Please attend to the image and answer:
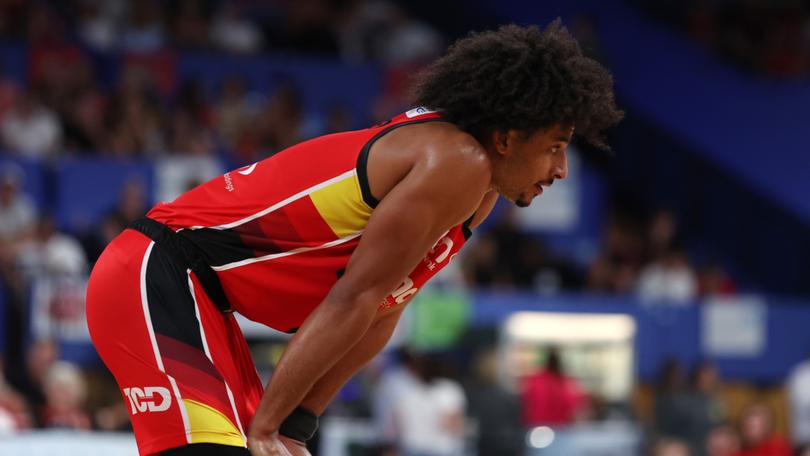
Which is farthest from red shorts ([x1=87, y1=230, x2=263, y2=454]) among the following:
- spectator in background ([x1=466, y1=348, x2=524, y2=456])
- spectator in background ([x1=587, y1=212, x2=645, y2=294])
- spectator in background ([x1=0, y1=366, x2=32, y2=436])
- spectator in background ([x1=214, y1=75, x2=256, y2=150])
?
spectator in background ([x1=587, y1=212, x2=645, y2=294])

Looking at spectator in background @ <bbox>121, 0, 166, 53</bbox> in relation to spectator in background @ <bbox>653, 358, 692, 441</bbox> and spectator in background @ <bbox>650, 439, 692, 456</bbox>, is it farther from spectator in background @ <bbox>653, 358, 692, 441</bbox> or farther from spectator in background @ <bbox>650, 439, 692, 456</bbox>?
spectator in background @ <bbox>650, 439, 692, 456</bbox>

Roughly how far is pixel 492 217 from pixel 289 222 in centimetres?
993

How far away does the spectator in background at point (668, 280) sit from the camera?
1373 centimetres

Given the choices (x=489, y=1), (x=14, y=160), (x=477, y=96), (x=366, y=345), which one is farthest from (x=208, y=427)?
(x=489, y=1)

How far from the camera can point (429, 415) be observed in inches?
425

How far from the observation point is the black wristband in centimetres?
391

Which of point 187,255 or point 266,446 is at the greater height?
point 187,255

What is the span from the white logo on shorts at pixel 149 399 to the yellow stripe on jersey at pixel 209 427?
7 cm

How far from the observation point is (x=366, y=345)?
4289 mm

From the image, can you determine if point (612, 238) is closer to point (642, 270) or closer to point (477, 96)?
point (642, 270)

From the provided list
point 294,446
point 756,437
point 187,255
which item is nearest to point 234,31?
point 756,437

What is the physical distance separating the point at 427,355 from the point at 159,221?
289 inches

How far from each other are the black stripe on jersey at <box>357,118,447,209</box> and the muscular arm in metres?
0.09

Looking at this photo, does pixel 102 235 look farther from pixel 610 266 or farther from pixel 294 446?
pixel 294 446
